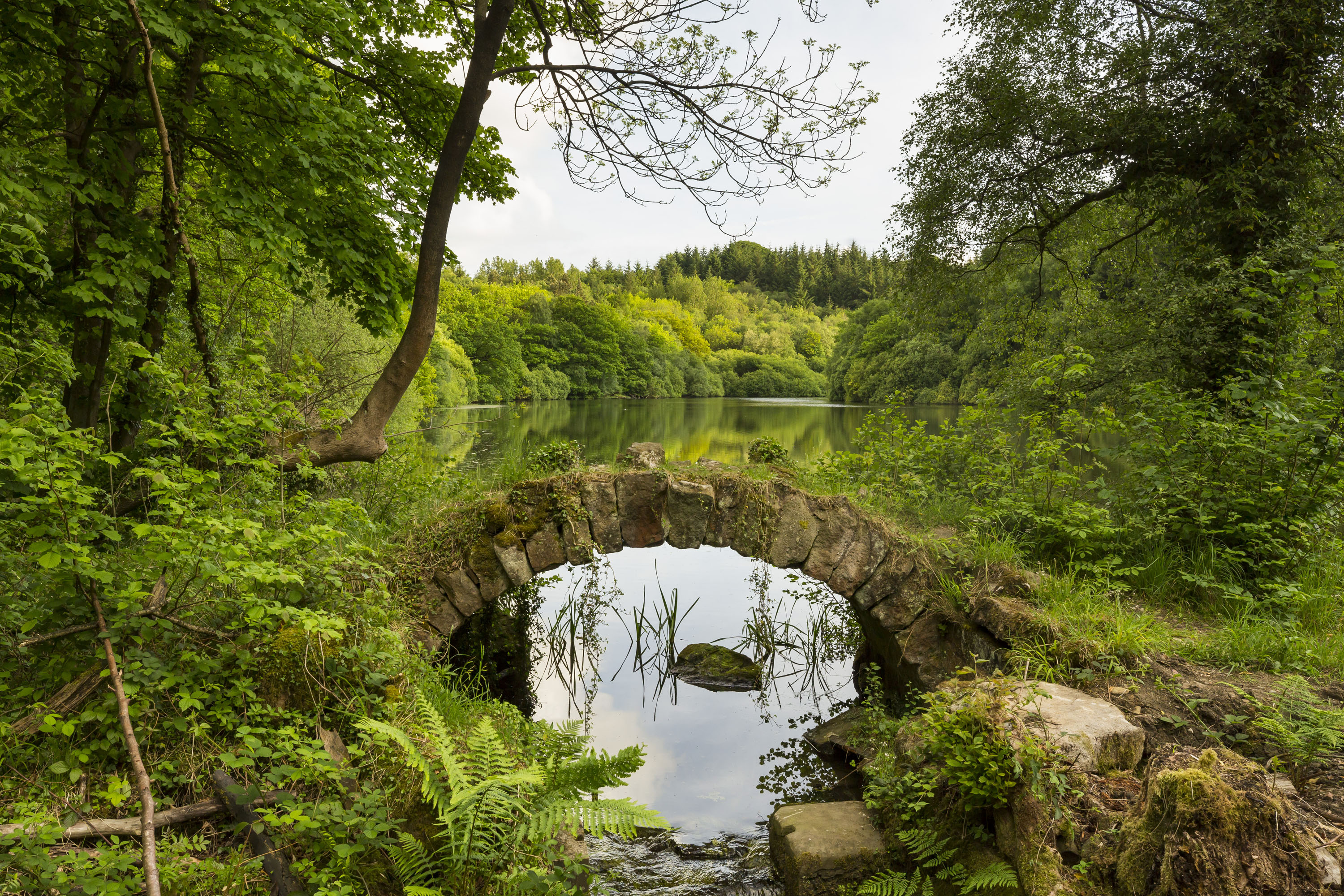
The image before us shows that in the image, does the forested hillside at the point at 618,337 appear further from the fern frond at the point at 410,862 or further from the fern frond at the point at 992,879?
the fern frond at the point at 992,879

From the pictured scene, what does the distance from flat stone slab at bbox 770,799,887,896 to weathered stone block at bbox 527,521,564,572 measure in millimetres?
2338

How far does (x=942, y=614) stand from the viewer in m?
4.80

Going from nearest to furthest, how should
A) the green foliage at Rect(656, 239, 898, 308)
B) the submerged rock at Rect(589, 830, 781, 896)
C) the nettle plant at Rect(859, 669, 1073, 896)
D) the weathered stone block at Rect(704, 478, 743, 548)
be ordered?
the nettle plant at Rect(859, 669, 1073, 896) → the submerged rock at Rect(589, 830, 781, 896) → the weathered stone block at Rect(704, 478, 743, 548) → the green foliage at Rect(656, 239, 898, 308)

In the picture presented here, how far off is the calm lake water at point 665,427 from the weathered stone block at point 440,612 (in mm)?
1256

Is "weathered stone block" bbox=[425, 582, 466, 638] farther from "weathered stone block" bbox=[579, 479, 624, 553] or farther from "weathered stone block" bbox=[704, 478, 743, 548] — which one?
"weathered stone block" bbox=[704, 478, 743, 548]

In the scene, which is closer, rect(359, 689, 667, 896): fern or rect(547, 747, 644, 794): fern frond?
rect(359, 689, 667, 896): fern

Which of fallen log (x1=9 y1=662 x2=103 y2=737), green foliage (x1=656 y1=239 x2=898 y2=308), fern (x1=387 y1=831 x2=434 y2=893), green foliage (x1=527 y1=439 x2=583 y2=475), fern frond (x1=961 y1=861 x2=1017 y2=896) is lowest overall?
fern frond (x1=961 y1=861 x2=1017 y2=896)

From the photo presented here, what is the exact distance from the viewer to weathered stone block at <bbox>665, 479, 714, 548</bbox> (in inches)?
207

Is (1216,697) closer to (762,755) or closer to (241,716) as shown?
(762,755)

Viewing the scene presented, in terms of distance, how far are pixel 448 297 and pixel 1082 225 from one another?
92.6ft

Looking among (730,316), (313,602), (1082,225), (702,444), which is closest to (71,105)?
(313,602)

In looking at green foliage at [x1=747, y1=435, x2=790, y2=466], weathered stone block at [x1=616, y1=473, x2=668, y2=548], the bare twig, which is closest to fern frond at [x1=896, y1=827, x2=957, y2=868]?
weathered stone block at [x1=616, y1=473, x2=668, y2=548]

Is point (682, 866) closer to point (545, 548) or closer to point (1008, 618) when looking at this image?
point (545, 548)

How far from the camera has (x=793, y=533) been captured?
5.26 meters
